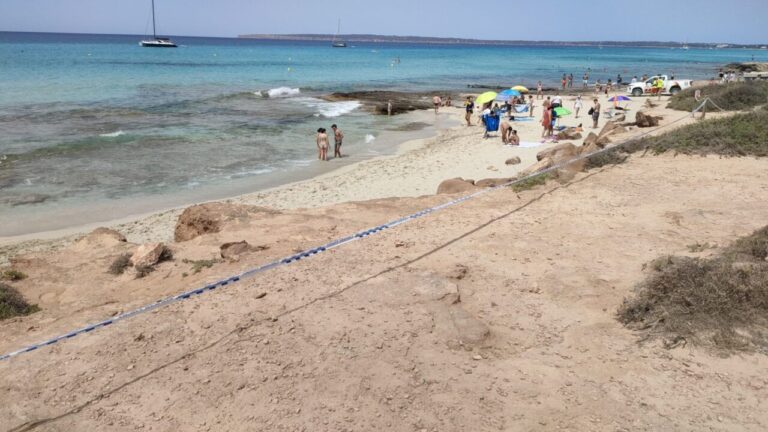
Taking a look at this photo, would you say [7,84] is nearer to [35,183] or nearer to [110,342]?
[35,183]

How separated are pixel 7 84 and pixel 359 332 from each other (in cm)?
4514

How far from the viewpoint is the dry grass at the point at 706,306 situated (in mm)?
5293

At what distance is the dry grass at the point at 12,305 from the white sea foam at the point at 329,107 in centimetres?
2442

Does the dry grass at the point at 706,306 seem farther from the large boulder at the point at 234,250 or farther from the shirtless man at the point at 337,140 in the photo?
the shirtless man at the point at 337,140

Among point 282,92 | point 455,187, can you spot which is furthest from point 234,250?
point 282,92

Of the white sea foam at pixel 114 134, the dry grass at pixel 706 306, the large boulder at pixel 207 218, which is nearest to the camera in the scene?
the dry grass at pixel 706 306

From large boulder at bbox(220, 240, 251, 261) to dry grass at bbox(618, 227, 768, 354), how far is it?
5.15 metres

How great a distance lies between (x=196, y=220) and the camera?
1029 cm

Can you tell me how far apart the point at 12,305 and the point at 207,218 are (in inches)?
150

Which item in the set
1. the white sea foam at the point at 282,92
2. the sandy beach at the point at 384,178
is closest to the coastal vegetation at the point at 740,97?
the sandy beach at the point at 384,178

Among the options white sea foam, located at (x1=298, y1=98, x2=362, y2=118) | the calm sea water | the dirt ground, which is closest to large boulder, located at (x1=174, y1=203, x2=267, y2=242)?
the dirt ground

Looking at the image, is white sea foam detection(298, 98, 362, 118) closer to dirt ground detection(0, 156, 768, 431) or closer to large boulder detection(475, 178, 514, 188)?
large boulder detection(475, 178, 514, 188)

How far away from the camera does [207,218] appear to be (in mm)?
10109

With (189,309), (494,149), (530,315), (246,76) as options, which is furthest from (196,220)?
(246,76)
